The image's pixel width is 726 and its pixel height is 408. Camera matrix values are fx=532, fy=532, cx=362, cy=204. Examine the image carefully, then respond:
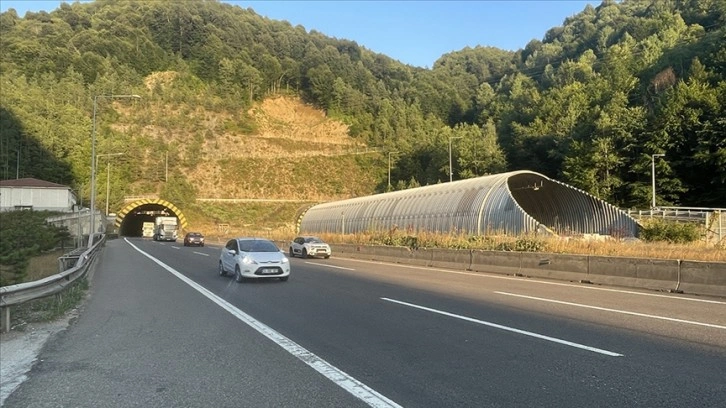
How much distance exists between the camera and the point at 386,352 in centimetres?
770

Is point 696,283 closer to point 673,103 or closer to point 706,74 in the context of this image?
point 673,103

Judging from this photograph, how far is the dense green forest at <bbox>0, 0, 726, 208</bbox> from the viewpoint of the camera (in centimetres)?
6825

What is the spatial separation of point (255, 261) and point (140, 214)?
91.1 metres

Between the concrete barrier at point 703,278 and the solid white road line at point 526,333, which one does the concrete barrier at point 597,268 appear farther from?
the solid white road line at point 526,333

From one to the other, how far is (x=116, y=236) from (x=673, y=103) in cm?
8074

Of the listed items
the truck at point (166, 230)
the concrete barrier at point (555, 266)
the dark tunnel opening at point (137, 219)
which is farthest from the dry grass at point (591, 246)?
the dark tunnel opening at point (137, 219)

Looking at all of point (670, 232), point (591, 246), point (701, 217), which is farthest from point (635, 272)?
point (701, 217)

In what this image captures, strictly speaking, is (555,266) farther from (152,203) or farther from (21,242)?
(152,203)

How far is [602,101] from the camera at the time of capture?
273ft

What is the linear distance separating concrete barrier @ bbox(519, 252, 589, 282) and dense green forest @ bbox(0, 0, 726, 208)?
164 ft

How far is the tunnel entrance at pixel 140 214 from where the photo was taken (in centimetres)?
8188

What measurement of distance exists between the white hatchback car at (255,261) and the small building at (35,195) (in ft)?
171

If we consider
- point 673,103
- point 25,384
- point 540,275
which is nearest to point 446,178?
point 673,103

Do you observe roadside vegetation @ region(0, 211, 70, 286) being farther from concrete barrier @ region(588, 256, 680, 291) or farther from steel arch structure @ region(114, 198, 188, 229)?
steel arch structure @ region(114, 198, 188, 229)
